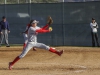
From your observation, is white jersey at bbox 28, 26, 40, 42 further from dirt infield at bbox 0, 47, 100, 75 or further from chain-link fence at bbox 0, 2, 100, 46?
chain-link fence at bbox 0, 2, 100, 46

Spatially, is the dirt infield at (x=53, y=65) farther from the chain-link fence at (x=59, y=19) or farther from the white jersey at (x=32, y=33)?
the chain-link fence at (x=59, y=19)

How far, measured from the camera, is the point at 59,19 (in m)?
25.2

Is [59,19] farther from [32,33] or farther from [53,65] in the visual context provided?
[32,33]

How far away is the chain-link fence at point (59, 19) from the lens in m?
24.5

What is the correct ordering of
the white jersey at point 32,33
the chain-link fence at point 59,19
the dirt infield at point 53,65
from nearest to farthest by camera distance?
the dirt infield at point 53,65 → the white jersey at point 32,33 → the chain-link fence at point 59,19

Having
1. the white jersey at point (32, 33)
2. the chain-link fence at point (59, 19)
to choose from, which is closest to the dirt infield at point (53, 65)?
the white jersey at point (32, 33)

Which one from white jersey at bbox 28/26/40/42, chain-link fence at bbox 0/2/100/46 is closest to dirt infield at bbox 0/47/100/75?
white jersey at bbox 28/26/40/42

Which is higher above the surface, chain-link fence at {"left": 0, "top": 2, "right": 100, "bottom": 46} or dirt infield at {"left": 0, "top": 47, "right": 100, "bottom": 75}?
chain-link fence at {"left": 0, "top": 2, "right": 100, "bottom": 46}

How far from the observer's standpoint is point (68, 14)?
82.1ft

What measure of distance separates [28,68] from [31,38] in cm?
109

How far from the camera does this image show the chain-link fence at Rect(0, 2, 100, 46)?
24531 mm

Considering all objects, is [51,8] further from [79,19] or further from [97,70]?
[97,70]

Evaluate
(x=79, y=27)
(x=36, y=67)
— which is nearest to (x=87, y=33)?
(x=79, y=27)

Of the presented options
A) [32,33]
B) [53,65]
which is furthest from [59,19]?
[32,33]
